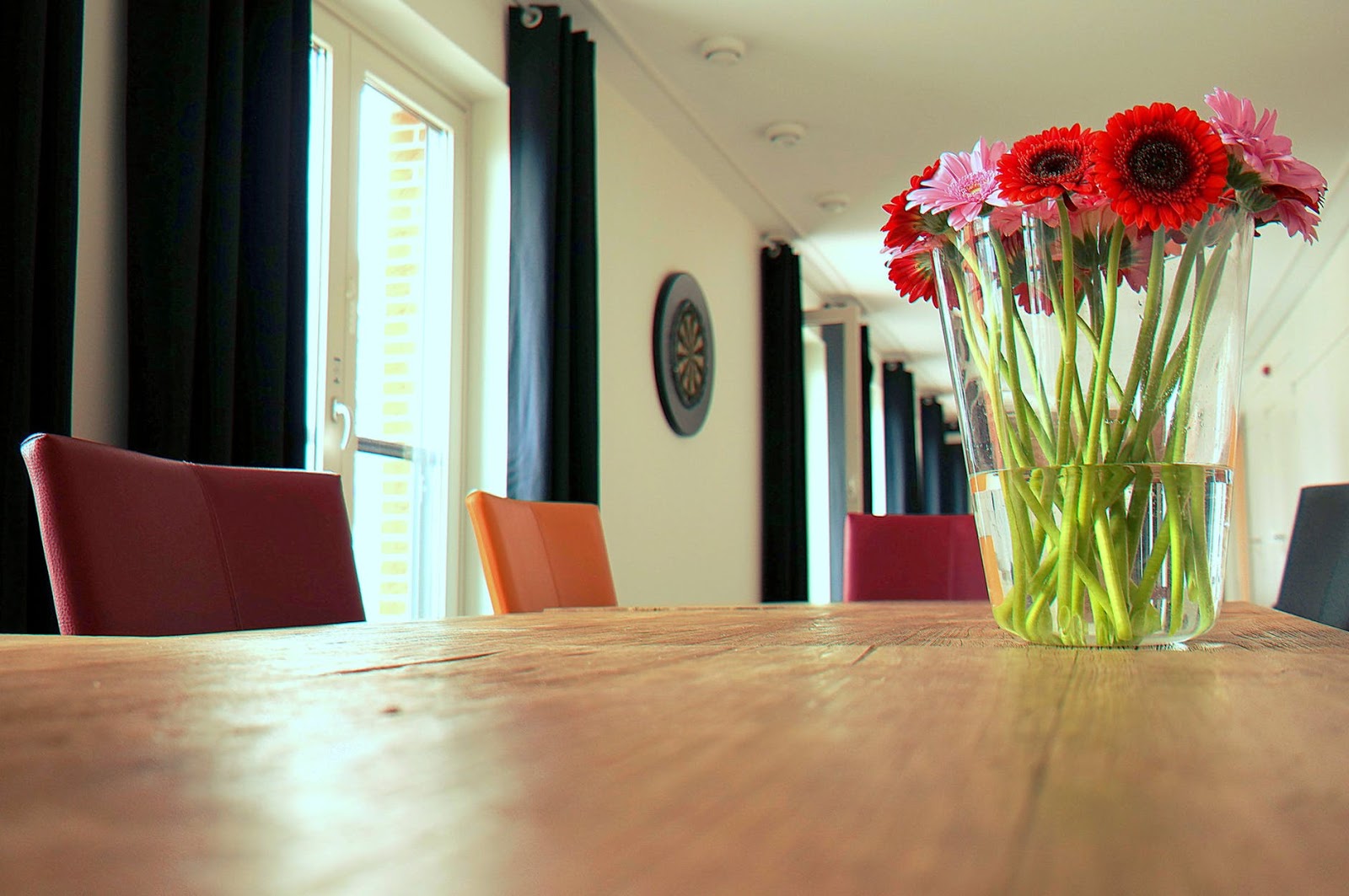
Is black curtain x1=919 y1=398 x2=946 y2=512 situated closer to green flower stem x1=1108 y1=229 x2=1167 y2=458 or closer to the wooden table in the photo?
green flower stem x1=1108 y1=229 x2=1167 y2=458

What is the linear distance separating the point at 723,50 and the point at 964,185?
3.35m

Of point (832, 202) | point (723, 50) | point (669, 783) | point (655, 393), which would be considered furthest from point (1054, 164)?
point (832, 202)

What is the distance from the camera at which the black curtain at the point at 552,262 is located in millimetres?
3377

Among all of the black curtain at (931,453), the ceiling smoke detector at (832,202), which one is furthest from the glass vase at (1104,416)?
the black curtain at (931,453)

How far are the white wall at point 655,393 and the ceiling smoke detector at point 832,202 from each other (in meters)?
0.44

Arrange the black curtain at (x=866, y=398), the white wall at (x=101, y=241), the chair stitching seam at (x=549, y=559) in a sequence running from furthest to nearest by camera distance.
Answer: the black curtain at (x=866, y=398) < the white wall at (x=101, y=241) < the chair stitching seam at (x=549, y=559)

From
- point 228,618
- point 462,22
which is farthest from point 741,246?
point 228,618

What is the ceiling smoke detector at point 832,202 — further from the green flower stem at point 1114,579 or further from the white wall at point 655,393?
the green flower stem at point 1114,579

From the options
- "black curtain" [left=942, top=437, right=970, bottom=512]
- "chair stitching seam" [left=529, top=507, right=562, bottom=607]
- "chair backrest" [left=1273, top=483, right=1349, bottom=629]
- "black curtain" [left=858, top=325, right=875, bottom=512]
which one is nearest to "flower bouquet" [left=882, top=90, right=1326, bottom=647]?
"chair backrest" [left=1273, top=483, right=1349, bottom=629]

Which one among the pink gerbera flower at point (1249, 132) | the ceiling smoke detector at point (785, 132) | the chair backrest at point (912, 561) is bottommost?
the chair backrest at point (912, 561)

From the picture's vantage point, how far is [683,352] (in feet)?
15.7

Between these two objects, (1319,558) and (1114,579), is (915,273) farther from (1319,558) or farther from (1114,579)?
(1319,558)

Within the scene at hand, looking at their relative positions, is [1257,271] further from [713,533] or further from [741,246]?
[713,533]

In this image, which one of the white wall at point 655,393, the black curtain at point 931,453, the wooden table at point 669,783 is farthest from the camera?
the black curtain at point 931,453
